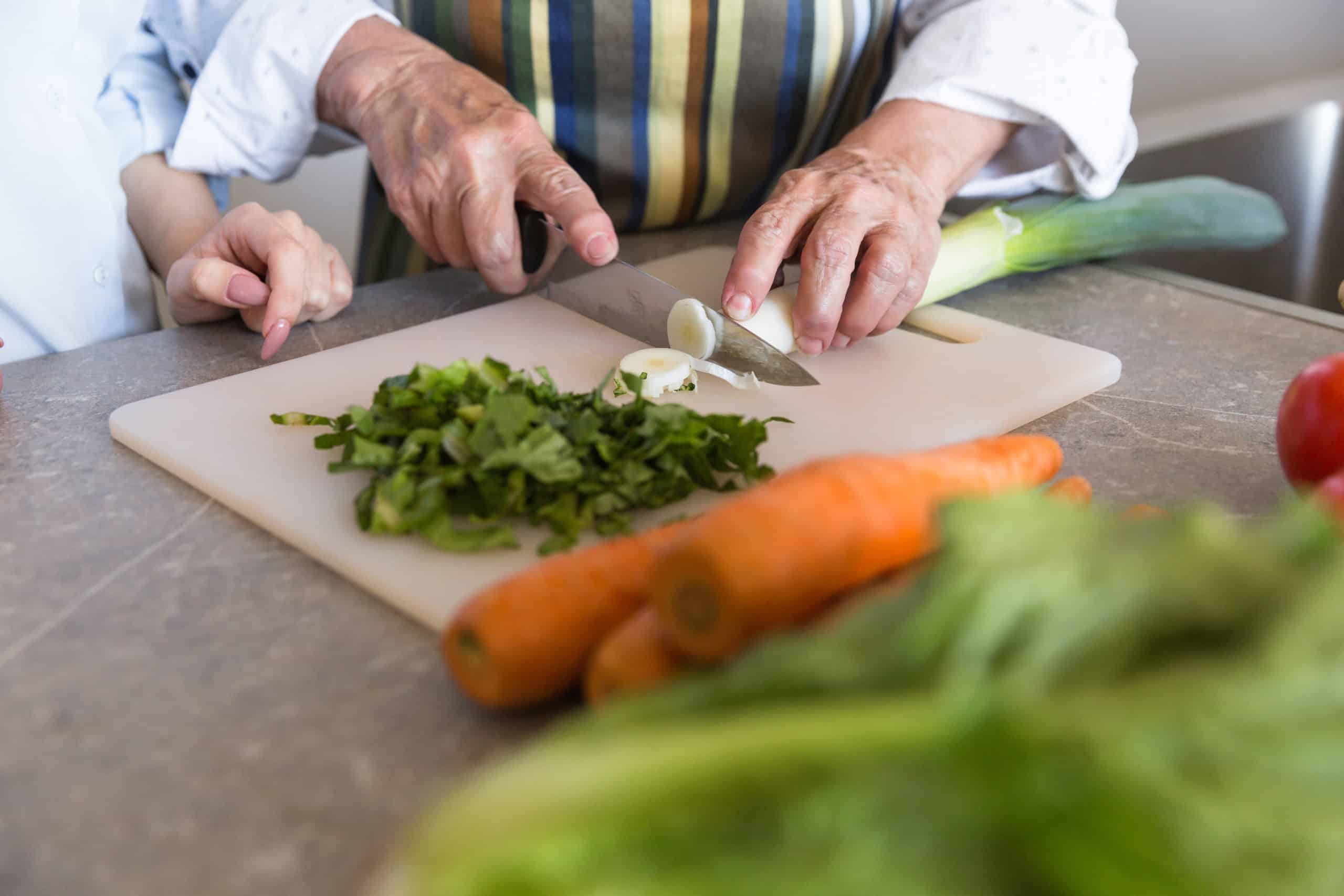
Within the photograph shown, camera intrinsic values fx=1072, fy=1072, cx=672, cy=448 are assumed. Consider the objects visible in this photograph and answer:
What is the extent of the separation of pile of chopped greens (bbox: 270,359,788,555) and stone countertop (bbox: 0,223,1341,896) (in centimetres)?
10

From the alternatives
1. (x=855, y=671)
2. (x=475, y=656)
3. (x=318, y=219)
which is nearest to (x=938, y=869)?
(x=855, y=671)

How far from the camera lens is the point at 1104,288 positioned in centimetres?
158

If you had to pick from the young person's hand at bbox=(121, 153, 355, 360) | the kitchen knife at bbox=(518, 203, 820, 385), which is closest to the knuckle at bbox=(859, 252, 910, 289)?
the kitchen knife at bbox=(518, 203, 820, 385)

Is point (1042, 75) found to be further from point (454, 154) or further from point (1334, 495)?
point (1334, 495)

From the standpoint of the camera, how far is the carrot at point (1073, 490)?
0.87 metres

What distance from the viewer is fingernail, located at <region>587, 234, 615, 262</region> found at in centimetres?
129

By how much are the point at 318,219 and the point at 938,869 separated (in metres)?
3.14

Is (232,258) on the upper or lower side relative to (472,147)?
lower

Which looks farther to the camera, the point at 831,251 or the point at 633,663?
the point at 831,251

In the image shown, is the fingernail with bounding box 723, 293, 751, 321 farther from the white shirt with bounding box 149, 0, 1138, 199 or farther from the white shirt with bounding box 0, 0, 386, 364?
the white shirt with bounding box 0, 0, 386, 364

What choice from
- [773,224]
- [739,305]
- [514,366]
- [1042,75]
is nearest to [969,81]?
[1042,75]

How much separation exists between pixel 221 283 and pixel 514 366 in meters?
0.39

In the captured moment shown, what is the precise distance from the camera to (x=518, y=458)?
89 cm

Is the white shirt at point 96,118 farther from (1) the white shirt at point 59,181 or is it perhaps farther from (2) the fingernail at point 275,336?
(2) the fingernail at point 275,336
